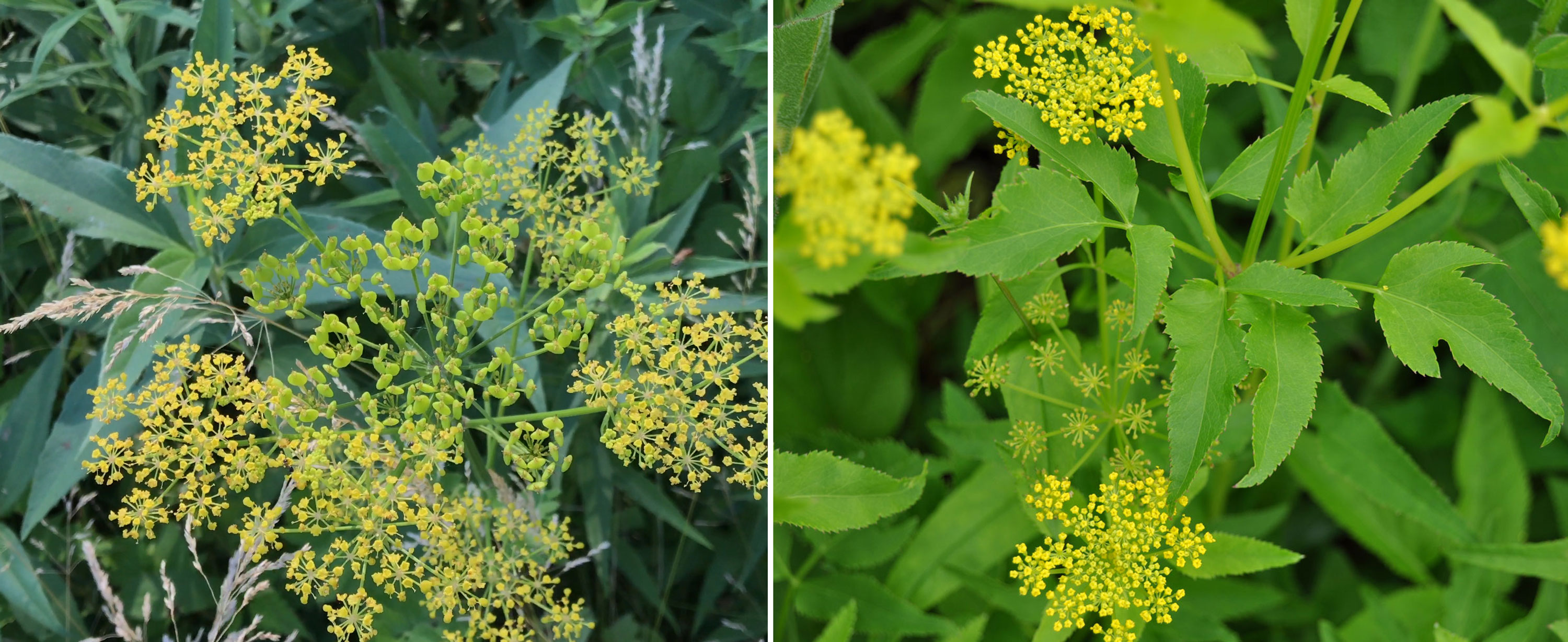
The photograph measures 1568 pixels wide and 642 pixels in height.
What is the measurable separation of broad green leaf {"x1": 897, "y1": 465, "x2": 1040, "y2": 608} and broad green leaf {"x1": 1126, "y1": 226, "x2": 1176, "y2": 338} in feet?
1.26

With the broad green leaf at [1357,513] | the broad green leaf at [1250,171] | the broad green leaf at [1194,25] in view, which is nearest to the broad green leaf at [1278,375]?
the broad green leaf at [1250,171]

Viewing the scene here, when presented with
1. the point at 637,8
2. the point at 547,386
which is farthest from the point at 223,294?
the point at 637,8

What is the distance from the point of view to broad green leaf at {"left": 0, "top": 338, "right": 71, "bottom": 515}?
0.88 m

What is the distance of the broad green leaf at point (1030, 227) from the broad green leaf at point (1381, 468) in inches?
25.7

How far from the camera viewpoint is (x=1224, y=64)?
736mm

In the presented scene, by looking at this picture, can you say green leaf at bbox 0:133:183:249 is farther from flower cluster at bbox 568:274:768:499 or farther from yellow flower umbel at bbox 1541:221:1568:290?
yellow flower umbel at bbox 1541:221:1568:290

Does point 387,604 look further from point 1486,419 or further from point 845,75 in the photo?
point 1486,419

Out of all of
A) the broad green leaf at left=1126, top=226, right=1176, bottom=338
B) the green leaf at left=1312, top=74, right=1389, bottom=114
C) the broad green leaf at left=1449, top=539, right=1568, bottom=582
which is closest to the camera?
the broad green leaf at left=1126, top=226, right=1176, bottom=338

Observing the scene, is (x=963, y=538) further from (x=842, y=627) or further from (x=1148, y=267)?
(x=1148, y=267)

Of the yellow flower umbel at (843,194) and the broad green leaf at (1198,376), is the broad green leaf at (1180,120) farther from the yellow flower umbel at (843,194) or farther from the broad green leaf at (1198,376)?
the yellow flower umbel at (843,194)

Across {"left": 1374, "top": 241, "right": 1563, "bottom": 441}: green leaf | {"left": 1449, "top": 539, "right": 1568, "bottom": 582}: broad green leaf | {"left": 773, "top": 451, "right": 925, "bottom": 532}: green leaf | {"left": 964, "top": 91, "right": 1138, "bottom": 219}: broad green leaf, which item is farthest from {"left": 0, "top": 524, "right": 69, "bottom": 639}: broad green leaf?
{"left": 1449, "top": 539, "right": 1568, "bottom": 582}: broad green leaf

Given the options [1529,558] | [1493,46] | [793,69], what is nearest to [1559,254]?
[1493,46]

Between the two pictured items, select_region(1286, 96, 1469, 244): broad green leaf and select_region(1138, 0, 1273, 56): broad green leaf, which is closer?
select_region(1138, 0, 1273, 56): broad green leaf

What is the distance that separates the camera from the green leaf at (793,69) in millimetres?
823
